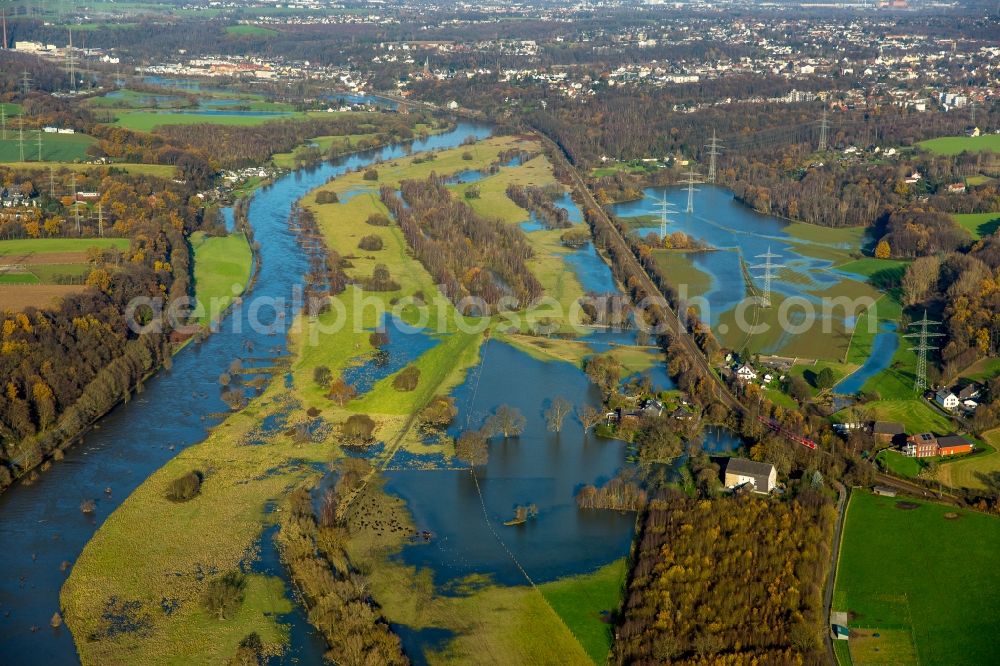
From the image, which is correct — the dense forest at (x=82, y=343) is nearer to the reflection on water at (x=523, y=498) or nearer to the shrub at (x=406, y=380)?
the shrub at (x=406, y=380)

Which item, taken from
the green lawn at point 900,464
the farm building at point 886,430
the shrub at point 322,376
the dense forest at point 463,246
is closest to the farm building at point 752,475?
the green lawn at point 900,464

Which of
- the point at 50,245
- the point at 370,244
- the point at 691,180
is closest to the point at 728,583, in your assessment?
the point at 370,244

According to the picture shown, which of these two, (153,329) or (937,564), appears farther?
(153,329)

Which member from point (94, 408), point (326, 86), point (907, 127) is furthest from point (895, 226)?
point (326, 86)

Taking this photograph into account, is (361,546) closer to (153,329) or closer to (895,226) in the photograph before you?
(153,329)

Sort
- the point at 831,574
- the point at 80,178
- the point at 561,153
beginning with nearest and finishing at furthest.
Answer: the point at 831,574, the point at 80,178, the point at 561,153
